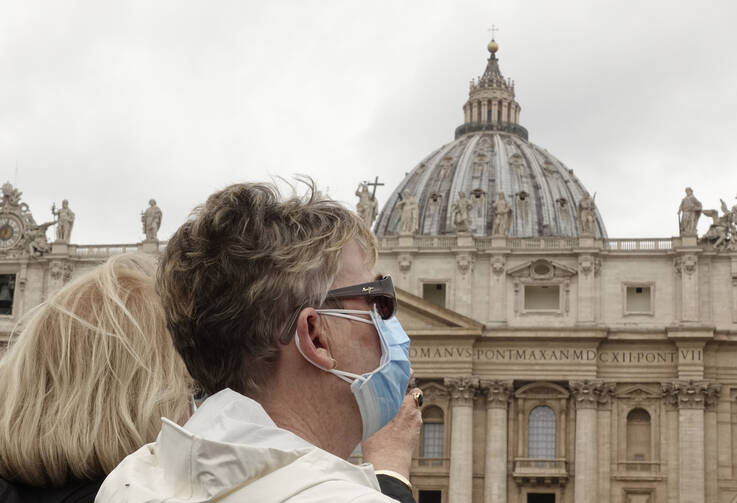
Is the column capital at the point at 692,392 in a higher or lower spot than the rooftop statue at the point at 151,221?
lower

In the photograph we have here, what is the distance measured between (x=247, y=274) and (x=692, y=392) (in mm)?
43933

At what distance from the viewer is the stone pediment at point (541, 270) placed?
47.8 meters

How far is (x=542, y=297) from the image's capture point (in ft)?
158

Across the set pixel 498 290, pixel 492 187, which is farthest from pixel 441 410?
pixel 492 187

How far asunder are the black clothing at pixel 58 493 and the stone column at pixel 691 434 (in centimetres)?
4279

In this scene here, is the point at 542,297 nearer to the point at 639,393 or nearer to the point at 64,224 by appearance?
the point at 639,393

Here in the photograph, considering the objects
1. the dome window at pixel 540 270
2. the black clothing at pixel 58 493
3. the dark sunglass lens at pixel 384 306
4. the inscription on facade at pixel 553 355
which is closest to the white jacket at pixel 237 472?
the dark sunglass lens at pixel 384 306

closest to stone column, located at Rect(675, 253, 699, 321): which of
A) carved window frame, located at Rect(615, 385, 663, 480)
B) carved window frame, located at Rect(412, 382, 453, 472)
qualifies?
carved window frame, located at Rect(615, 385, 663, 480)

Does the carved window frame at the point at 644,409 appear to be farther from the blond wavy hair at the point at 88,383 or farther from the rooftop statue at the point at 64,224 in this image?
the blond wavy hair at the point at 88,383

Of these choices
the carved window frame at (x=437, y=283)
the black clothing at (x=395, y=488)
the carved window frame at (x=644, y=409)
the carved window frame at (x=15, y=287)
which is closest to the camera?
the black clothing at (x=395, y=488)

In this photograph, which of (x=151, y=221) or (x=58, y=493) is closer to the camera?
(x=58, y=493)

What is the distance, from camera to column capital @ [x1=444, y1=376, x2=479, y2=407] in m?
47.0

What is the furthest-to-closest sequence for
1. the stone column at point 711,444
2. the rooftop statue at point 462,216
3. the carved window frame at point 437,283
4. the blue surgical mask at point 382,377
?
the rooftop statue at point 462,216 < the carved window frame at point 437,283 < the stone column at point 711,444 < the blue surgical mask at point 382,377

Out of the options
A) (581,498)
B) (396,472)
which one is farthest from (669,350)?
(396,472)
